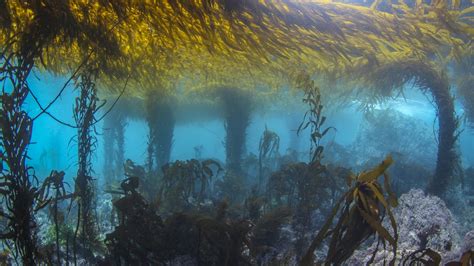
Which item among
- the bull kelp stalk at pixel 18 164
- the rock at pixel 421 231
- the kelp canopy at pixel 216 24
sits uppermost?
the kelp canopy at pixel 216 24

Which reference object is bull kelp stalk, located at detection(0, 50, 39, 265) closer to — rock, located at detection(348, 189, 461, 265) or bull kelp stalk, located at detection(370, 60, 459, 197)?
rock, located at detection(348, 189, 461, 265)

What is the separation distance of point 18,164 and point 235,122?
12972mm

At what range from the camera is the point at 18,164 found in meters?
3.77

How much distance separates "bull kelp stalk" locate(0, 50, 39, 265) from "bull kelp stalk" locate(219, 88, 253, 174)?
11633 millimetres

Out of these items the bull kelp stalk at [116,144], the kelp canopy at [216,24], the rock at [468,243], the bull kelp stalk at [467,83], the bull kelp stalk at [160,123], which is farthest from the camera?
the bull kelp stalk at [116,144]

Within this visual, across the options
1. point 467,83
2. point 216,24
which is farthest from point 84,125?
point 467,83

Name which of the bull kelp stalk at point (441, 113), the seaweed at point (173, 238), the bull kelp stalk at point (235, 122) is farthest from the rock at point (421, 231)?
the bull kelp stalk at point (235, 122)

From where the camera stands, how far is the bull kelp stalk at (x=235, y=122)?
1591 centimetres

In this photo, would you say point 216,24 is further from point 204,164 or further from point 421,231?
point 421,231

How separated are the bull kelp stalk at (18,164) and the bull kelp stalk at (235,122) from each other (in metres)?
11.6

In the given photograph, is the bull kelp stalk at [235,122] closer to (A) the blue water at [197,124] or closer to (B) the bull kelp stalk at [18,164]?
(A) the blue water at [197,124]

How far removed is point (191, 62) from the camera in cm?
954

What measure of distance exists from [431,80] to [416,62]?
2.44ft

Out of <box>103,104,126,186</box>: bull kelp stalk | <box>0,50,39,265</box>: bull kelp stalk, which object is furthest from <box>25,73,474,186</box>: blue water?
<box>103,104,126,186</box>: bull kelp stalk
